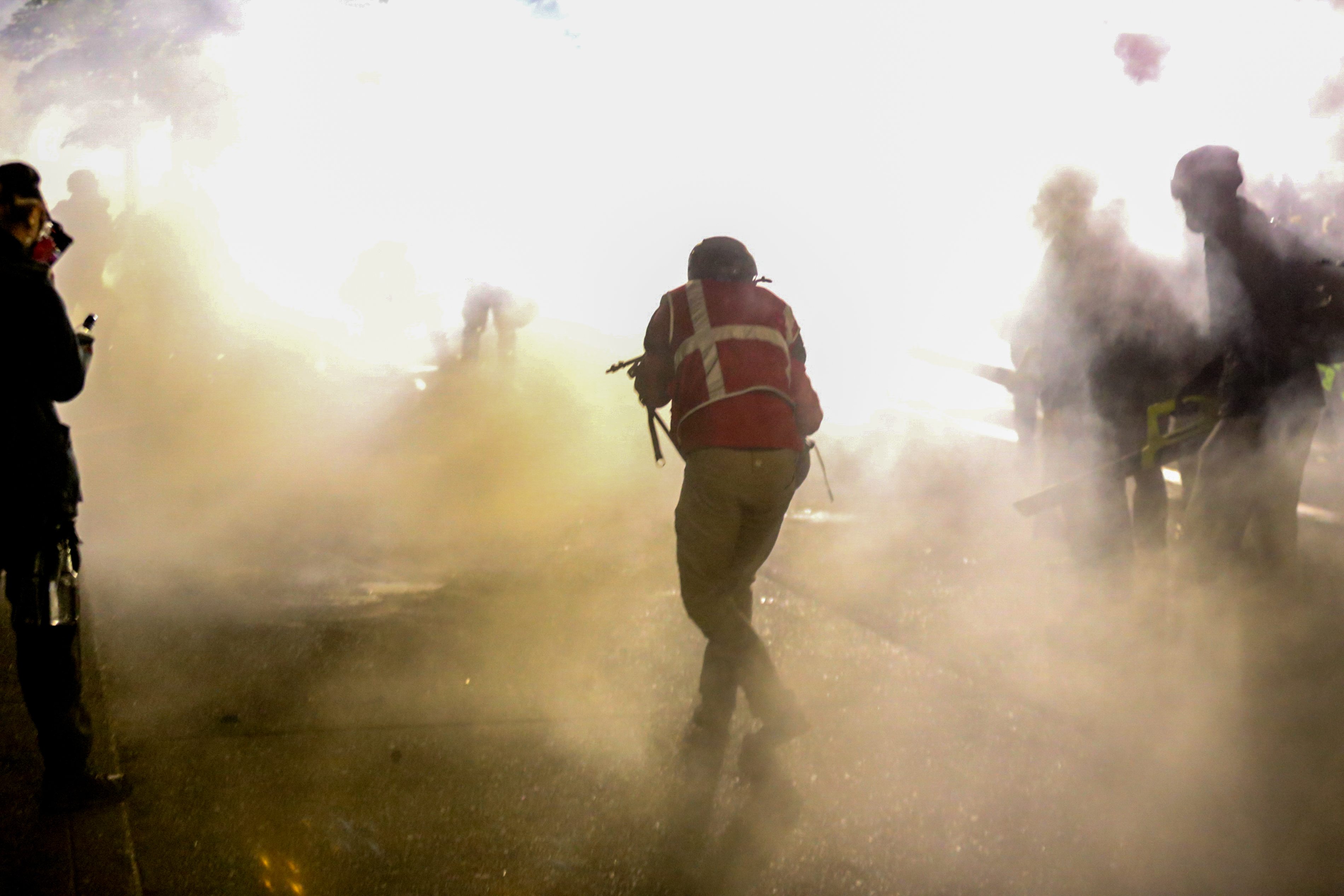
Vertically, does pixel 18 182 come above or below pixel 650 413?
above

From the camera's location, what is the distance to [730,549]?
3484 millimetres

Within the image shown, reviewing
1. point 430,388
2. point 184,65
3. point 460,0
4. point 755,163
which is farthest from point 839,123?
point 184,65

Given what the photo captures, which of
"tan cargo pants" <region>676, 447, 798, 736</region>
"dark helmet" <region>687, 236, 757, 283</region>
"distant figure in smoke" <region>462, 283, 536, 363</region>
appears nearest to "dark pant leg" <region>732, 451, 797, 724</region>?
"tan cargo pants" <region>676, 447, 798, 736</region>

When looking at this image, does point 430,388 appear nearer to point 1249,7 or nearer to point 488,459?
point 488,459

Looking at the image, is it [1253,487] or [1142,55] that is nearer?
[1253,487]

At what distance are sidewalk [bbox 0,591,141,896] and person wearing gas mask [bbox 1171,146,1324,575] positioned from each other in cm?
383

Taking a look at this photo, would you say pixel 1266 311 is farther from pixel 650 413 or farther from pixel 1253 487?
pixel 650 413

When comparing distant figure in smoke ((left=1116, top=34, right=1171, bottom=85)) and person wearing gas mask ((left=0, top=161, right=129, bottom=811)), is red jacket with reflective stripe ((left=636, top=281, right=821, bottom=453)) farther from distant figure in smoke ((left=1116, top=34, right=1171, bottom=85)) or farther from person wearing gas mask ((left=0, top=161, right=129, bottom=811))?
distant figure in smoke ((left=1116, top=34, right=1171, bottom=85))

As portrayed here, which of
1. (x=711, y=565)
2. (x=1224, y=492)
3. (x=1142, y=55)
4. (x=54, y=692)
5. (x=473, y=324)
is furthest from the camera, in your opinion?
(x=473, y=324)

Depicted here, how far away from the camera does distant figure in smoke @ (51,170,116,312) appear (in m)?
12.3

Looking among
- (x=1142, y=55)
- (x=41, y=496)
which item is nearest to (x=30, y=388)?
(x=41, y=496)

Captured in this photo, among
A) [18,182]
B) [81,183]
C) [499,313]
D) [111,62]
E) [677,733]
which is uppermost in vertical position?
[111,62]

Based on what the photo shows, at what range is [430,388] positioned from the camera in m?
11.9

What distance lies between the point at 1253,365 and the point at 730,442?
209 centimetres
